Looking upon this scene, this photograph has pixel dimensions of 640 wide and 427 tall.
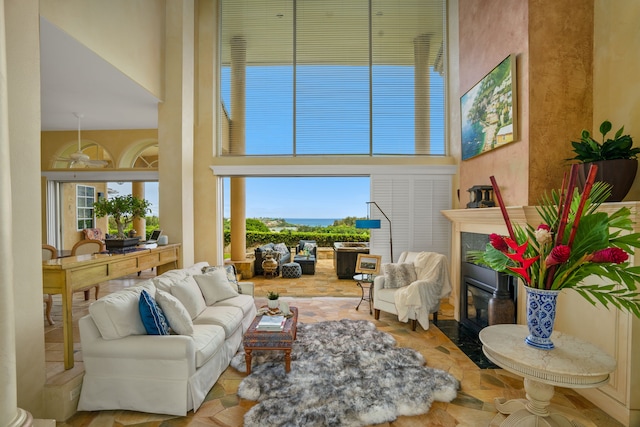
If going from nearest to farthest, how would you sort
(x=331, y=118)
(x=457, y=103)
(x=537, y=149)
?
(x=537, y=149), (x=457, y=103), (x=331, y=118)

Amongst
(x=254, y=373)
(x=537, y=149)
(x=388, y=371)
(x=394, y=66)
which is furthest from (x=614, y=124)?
(x=254, y=373)

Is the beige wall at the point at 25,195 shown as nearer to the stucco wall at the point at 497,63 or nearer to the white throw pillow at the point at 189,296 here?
the white throw pillow at the point at 189,296

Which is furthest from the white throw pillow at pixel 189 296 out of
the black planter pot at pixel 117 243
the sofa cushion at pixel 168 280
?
the black planter pot at pixel 117 243

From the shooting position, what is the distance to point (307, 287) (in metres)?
6.41

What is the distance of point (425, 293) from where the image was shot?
159 inches

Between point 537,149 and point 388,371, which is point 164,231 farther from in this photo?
point 537,149

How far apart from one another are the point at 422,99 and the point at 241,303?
184 inches

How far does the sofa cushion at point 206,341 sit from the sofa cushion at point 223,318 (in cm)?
12

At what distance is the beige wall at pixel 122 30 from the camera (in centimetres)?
296

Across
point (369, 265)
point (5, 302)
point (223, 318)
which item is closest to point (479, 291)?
point (369, 265)

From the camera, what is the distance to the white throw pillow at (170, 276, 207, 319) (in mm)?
3158

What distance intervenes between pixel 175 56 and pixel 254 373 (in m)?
4.57

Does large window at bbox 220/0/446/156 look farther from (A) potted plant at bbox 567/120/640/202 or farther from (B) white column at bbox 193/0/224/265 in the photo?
(A) potted plant at bbox 567/120/640/202

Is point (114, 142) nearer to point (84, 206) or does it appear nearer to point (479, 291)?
point (84, 206)
